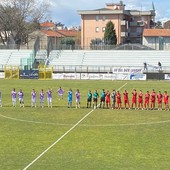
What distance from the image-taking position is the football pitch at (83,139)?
650 inches

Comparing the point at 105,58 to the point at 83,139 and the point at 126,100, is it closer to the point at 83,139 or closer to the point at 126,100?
the point at 126,100

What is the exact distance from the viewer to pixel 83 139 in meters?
20.7

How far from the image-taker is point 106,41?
90625 mm

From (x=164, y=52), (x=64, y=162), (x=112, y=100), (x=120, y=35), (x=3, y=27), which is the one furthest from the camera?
(x=120, y=35)

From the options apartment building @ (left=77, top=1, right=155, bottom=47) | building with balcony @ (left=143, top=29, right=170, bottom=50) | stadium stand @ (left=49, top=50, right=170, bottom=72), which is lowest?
stadium stand @ (left=49, top=50, right=170, bottom=72)

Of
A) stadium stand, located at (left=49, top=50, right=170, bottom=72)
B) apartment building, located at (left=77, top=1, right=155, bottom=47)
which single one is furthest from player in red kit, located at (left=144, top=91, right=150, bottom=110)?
apartment building, located at (left=77, top=1, right=155, bottom=47)

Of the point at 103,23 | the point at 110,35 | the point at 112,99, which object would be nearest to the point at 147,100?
the point at 112,99

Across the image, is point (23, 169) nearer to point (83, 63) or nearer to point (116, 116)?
point (116, 116)

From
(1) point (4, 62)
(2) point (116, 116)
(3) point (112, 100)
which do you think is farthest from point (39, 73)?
(2) point (116, 116)

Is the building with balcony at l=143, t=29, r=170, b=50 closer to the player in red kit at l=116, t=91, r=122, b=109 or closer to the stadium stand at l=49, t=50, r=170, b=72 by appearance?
the stadium stand at l=49, t=50, r=170, b=72

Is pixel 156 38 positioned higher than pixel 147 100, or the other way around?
pixel 156 38

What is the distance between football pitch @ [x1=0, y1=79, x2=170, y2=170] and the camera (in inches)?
650

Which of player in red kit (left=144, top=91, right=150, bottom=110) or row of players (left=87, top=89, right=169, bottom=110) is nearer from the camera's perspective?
player in red kit (left=144, top=91, right=150, bottom=110)

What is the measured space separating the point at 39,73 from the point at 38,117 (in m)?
32.2
